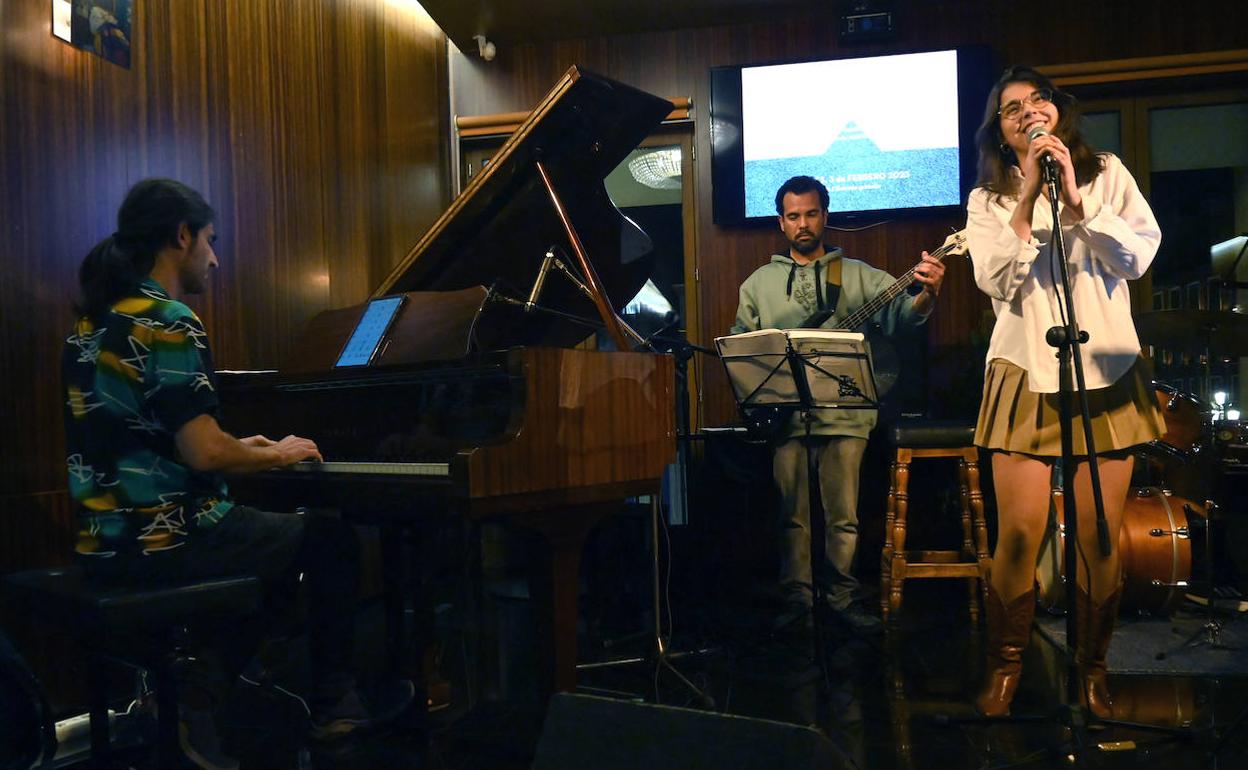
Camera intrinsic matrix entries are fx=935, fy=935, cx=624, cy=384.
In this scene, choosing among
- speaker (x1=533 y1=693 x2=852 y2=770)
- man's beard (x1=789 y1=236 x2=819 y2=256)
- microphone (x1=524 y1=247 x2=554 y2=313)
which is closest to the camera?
speaker (x1=533 y1=693 x2=852 y2=770)

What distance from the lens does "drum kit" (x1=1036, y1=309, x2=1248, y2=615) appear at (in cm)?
335

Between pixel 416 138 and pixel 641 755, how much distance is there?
4417mm

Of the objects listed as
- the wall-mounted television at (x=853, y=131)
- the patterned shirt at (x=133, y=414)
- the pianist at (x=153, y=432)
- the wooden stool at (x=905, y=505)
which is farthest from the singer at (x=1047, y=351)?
the wall-mounted television at (x=853, y=131)

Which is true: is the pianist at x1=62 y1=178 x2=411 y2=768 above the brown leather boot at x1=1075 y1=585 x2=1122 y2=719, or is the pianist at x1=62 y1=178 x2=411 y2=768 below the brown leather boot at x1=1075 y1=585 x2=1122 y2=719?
above

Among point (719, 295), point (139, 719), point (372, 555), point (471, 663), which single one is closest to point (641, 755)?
point (139, 719)

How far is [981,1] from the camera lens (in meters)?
4.88

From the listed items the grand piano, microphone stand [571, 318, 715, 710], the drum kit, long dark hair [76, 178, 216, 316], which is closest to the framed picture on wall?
long dark hair [76, 178, 216, 316]

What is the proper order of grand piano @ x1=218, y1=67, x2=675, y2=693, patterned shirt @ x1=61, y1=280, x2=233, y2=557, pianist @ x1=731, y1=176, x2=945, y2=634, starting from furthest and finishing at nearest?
pianist @ x1=731, y1=176, x2=945, y2=634, grand piano @ x1=218, y1=67, x2=675, y2=693, patterned shirt @ x1=61, y1=280, x2=233, y2=557

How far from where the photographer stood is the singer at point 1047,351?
229 cm

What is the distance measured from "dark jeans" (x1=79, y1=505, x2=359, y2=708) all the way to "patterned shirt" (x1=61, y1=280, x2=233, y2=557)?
5 cm

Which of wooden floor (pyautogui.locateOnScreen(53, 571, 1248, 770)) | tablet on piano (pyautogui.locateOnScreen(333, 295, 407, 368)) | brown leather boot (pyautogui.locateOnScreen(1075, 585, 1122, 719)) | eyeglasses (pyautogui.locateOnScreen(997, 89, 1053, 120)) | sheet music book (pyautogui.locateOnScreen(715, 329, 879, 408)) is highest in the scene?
eyeglasses (pyautogui.locateOnScreen(997, 89, 1053, 120))

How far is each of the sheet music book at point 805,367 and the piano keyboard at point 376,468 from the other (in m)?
1.25

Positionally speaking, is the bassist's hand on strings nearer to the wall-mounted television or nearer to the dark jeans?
the wall-mounted television

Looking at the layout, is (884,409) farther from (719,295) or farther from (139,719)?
(139,719)
